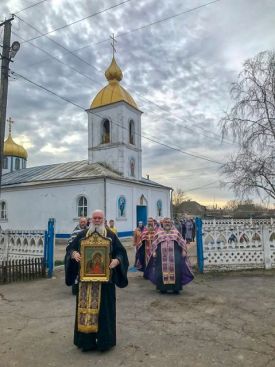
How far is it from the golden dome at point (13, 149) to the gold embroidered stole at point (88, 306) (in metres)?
35.6

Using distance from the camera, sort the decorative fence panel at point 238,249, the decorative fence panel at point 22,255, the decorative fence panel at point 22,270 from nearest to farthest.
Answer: the decorative fence panel at point 22,270
the decorative fence panel at point 22,255
the decorative fence panel at point 238,249

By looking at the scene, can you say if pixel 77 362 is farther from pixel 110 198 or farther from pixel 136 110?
pixel 136 110

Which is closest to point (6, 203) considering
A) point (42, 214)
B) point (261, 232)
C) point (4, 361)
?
point (42, 214)

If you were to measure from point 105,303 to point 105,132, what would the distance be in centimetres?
2255

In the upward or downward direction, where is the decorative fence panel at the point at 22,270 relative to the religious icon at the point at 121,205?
downward

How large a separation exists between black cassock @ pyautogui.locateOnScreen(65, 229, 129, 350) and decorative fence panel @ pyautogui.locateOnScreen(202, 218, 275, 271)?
5.99m

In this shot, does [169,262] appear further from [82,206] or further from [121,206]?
[82,206]

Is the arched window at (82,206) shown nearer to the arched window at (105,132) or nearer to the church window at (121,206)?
the church window at (121,206)

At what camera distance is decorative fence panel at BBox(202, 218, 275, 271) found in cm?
1030

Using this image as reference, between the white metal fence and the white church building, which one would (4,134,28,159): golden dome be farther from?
the white metal fence

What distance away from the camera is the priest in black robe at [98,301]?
4.42m

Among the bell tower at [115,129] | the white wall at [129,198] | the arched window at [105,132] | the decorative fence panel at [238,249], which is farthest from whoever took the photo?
the arched window at [105,132]

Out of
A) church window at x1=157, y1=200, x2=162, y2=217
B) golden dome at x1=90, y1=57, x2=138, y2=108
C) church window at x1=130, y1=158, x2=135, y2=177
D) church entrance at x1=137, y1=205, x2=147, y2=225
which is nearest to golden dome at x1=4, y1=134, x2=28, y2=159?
golden dome at x1=90, y1=57, x2=138, y2=108

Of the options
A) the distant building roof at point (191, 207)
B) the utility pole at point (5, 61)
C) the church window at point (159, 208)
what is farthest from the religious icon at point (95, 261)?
the distant building roof at point (191, 207)
